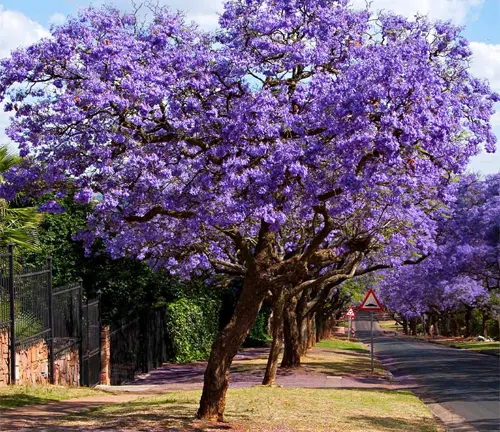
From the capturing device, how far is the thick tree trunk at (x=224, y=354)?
43.1 feet

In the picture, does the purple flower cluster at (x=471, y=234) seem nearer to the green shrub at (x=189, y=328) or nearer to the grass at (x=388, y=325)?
the green shrub at (x=189, y=328)

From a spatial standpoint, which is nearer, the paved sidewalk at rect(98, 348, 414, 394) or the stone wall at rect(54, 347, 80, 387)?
the stone wall at rect(54, 347, 80, 387)

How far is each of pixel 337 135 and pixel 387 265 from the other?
598 inches

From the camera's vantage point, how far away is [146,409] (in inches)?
581

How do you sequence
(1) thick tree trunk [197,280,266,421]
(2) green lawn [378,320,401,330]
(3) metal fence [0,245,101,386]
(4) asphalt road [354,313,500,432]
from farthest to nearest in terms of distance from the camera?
(2) green lawn [378,320,401,330], (4) asphalt road [354,313,500,432], (3) metal fence [0,245,101,386], (1) thick tree trunk [197,280,266,421]

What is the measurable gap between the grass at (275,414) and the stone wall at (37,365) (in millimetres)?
2479

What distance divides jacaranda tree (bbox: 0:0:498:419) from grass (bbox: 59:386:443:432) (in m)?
0.83

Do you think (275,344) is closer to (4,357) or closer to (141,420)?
(4,357)

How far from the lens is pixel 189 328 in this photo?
113ft

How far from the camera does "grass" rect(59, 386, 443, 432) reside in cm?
1286

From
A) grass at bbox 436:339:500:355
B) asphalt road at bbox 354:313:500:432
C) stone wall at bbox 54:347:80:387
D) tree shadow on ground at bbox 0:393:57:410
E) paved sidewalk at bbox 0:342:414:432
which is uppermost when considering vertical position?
stone wall at bbox 54:347:80:387

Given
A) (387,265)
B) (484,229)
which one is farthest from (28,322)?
(484,229)

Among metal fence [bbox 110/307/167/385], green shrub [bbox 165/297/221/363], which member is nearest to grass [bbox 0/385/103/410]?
metal fence [bbox 110/307/167/385]

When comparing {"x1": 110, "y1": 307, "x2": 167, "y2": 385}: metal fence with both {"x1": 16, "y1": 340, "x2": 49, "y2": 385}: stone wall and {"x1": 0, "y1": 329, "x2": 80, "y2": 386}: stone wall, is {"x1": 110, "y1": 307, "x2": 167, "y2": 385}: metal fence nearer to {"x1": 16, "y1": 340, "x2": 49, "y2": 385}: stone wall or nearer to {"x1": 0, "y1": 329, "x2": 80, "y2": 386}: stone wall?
{"x1": 0, "y1": 329, "x2": 80, "y2": 386}: stone wall
